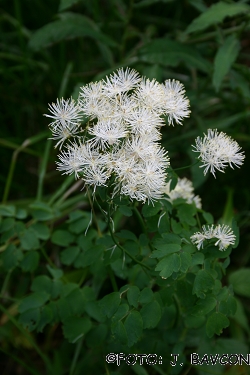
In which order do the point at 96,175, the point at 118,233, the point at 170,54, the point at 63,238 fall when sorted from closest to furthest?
1. the point at 96,175
2. the point at 118,233
3. the point at 63,238
4. the point at 170,54

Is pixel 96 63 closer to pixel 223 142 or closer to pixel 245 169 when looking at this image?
pixel 245 169

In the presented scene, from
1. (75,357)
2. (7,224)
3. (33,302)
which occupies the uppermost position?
(7,224)

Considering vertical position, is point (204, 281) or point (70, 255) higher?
point (70, 255)

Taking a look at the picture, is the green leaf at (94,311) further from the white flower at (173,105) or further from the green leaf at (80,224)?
the white flower at (173,105)

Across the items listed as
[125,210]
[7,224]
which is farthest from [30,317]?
[125,210]

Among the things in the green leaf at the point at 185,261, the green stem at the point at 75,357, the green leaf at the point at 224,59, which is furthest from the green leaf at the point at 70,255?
the green leaf at the point at 224,59

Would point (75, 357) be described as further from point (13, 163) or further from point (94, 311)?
point (13, 163)

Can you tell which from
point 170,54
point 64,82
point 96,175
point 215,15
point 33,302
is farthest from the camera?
point 64,82

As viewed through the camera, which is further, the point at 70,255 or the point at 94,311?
the point at 70,255
